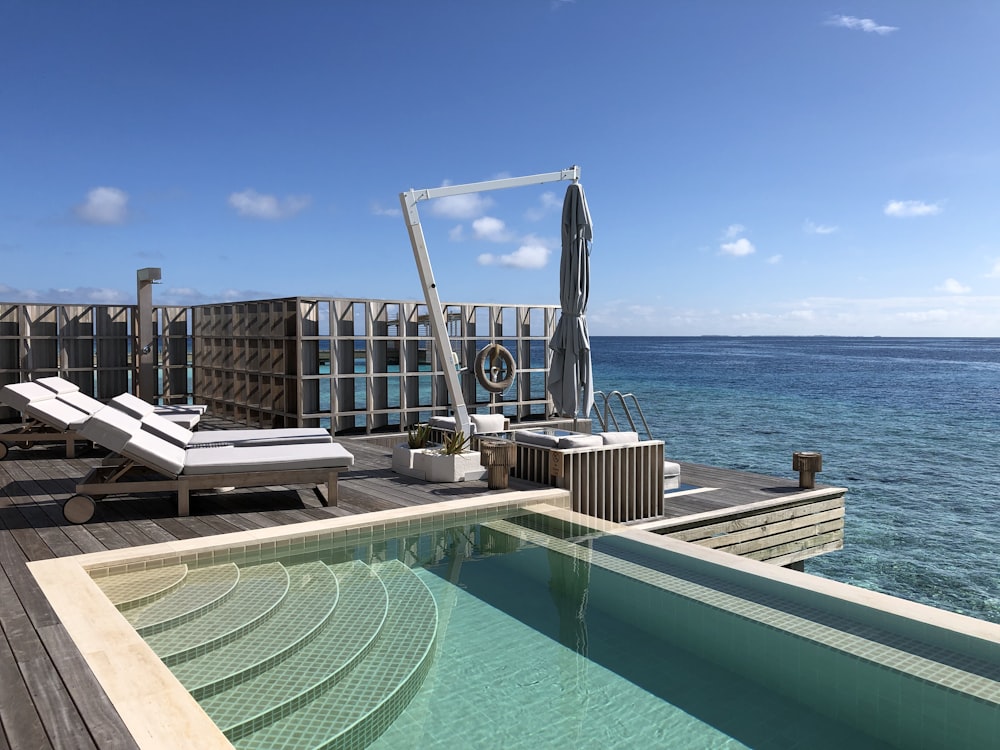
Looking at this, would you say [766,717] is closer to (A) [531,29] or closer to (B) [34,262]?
(A) [531,29]

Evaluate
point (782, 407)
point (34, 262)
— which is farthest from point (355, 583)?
point (782, 407)

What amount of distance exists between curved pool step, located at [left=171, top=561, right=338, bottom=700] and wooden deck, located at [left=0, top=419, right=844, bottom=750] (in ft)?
1.27

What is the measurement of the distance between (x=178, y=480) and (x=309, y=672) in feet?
9.18

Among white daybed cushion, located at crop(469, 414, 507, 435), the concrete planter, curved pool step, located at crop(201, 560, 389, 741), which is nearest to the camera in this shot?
curved pool step, located at crop(201, 560, 389, 741)

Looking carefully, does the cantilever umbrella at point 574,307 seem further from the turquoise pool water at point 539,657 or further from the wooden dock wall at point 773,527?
the turquoise pool water at point 539,657

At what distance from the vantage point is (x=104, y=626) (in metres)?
3.21

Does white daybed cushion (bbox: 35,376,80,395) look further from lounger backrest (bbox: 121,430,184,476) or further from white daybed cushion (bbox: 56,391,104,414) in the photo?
lounger backrest (bbox: 121,430,184,476)

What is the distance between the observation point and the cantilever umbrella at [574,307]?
23.8 ft

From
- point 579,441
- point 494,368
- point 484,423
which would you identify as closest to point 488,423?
point 484,423

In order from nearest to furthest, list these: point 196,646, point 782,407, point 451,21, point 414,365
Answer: point 196,646, point 414,365, point 451,21, point 782,407

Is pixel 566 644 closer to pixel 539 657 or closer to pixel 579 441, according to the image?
pixel 539 657

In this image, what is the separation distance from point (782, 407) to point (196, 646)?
1558 inches

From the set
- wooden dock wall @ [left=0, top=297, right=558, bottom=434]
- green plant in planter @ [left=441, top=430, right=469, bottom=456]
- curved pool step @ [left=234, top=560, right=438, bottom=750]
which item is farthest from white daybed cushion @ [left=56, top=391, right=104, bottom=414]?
curved pool step @ [left=234, top=560, right=438, bottom=750]

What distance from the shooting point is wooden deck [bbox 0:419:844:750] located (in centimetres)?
245
